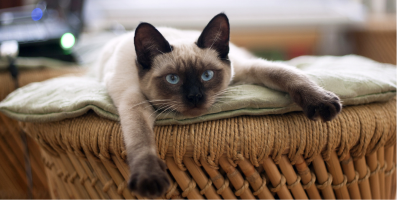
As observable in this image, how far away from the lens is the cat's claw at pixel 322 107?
2.62 ft

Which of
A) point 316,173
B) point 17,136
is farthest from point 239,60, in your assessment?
point 17,136

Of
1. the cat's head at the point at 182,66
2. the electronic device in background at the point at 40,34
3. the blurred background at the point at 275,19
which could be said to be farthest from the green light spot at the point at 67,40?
the cat's head at the point at 182,66

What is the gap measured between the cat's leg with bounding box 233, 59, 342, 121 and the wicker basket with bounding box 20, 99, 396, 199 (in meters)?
0.05

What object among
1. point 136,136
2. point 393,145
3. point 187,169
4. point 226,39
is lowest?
point 393,145

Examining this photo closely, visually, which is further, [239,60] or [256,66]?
[239,60]

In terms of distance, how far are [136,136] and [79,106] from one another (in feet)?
0.75

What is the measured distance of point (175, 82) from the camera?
3.23 feet

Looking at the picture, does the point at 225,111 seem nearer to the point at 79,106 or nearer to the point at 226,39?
the point at 226,39

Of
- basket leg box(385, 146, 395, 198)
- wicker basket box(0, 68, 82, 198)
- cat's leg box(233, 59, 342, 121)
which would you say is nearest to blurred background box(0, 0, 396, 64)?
wicker basket box(0, 68, 82, 198)

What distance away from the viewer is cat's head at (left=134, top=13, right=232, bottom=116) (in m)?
0.96

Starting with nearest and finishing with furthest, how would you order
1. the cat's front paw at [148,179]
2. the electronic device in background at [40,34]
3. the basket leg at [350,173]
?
the cat's front paw at [148,179] → the basket leg at [350,173] → the electronic device in background at [40,34]

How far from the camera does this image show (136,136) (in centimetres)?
83

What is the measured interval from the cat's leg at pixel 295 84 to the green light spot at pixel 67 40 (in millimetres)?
1243

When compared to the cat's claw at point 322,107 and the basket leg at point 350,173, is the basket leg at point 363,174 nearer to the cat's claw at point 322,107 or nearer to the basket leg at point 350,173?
the basket leg at point 350,173
